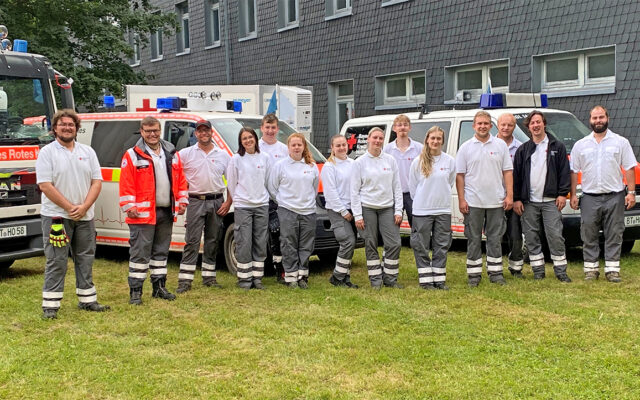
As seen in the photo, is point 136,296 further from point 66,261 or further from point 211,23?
point 211,23

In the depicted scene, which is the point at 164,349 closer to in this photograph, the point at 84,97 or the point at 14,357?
the point at 14,357

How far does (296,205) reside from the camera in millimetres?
8242

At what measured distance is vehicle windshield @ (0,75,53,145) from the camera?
355 inches

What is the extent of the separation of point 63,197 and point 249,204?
6.57 feet

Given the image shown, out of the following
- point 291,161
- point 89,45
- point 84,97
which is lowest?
point 291,161

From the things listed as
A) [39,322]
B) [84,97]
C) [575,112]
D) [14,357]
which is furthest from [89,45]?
[14,357]

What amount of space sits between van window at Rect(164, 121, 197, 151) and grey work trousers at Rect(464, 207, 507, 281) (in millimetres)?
3465

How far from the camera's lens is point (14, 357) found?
5.71 m

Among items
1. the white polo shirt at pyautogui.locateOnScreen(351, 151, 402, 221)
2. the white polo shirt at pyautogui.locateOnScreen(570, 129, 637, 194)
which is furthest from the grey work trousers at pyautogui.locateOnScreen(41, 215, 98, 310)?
the white polo shirt at pyautogui.locateOnScreen(570, 129, 637, 194)

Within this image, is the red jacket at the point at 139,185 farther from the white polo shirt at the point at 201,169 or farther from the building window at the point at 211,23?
the building window at the point at 211,23

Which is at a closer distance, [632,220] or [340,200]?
[340,200]

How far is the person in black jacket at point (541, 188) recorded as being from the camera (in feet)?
27.1

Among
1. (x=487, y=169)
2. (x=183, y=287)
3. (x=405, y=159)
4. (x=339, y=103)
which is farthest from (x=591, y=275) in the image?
(x=339, y=103)

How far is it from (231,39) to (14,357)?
18.9 m
